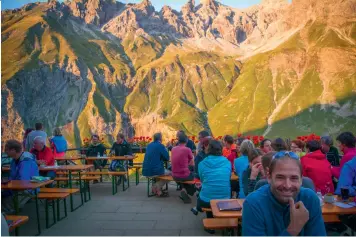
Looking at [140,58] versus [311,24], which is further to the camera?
[140,58]

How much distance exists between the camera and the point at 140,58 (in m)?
160

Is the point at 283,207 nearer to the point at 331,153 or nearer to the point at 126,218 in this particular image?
the point at 126,218

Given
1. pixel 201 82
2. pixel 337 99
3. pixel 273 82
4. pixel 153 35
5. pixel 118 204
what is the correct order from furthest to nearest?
pixel 153 35 → pixel 201 82 → pixel 273 82 → pixel 337 99 → pixel 118 204

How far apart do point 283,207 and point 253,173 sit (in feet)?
7.12

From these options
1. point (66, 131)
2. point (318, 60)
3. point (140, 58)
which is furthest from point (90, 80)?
point (318, 60)

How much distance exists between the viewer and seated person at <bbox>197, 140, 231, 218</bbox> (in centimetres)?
529

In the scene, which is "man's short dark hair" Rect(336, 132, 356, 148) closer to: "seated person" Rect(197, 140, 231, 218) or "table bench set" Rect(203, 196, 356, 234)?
"table bench set" Rect(203, 196, 356, 234)

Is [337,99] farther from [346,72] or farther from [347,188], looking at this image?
[347,188]

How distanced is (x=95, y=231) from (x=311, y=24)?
140 metres

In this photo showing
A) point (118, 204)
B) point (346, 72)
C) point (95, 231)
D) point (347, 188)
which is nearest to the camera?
point (347, 188)

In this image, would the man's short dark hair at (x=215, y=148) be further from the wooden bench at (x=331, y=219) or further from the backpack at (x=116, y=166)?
the backpack at (x=116, y=166)

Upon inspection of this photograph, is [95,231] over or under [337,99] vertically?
under

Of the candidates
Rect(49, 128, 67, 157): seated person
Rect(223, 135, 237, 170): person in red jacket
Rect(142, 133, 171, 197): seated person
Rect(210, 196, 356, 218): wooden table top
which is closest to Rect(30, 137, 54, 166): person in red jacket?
Rect(49, 128, 67, 157): seated person

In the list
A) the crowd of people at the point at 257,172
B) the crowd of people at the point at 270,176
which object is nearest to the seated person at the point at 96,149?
the crowd of people at the point at 257,172
